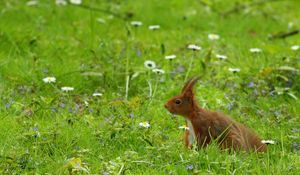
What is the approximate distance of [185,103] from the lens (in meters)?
5.46

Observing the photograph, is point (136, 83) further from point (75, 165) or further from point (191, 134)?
point (75, 165)

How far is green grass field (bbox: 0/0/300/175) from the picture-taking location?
5016 mm

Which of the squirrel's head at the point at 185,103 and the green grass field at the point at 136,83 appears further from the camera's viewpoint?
the squirrel's head at the point at 185,103

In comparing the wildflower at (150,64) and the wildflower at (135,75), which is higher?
the wildflower at (135,75)

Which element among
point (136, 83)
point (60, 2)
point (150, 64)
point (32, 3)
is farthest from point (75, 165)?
point (32, 3)

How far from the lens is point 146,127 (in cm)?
547

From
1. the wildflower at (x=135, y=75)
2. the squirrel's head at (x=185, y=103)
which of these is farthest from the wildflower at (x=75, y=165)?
the wildflower at (x=135, y=75)

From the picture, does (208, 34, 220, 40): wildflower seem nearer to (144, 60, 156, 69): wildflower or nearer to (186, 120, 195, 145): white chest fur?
(144, 60, 156, 69): wildflower

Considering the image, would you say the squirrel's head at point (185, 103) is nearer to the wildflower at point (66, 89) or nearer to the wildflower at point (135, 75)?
the wildflower at point (66, 89)

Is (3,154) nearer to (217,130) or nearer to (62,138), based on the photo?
(62,138)

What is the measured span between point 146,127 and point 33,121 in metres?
0.85

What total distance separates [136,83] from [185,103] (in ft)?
4.98

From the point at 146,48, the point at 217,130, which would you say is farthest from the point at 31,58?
the point at 217,130

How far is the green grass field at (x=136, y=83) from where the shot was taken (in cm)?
502
